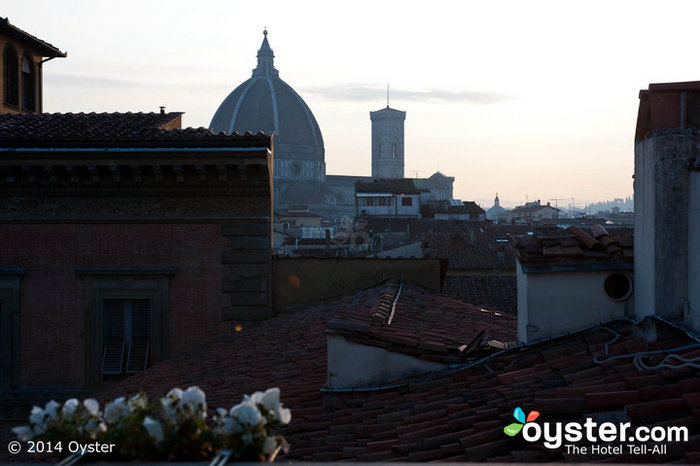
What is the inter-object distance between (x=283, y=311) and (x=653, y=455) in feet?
34.1

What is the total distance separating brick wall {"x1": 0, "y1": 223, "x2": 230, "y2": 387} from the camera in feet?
46.5

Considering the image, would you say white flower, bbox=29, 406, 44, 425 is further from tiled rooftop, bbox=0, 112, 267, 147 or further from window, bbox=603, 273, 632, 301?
tiled rooftop, bbox=0, 112, 267, 147

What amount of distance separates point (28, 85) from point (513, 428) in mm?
21653

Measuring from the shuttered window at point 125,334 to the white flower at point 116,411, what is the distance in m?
10.3

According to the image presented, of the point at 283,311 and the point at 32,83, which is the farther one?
the point at 32,83

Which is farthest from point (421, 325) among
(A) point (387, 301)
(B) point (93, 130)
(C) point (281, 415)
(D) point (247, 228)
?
(B) point (93, 130)

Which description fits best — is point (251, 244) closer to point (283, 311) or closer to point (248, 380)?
point (283, 311)

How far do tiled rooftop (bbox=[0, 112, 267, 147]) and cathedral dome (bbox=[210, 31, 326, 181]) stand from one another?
134275 mm

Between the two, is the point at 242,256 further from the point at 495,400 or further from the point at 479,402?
the point at 495,400

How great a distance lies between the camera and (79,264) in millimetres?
14258

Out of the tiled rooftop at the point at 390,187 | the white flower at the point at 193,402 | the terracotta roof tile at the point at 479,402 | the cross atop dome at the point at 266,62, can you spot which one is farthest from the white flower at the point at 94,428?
the cross atop dome at the point at 266,62

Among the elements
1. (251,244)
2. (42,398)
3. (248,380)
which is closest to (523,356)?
(248,380)

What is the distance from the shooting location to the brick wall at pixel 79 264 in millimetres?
14188

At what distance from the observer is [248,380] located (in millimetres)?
9258
